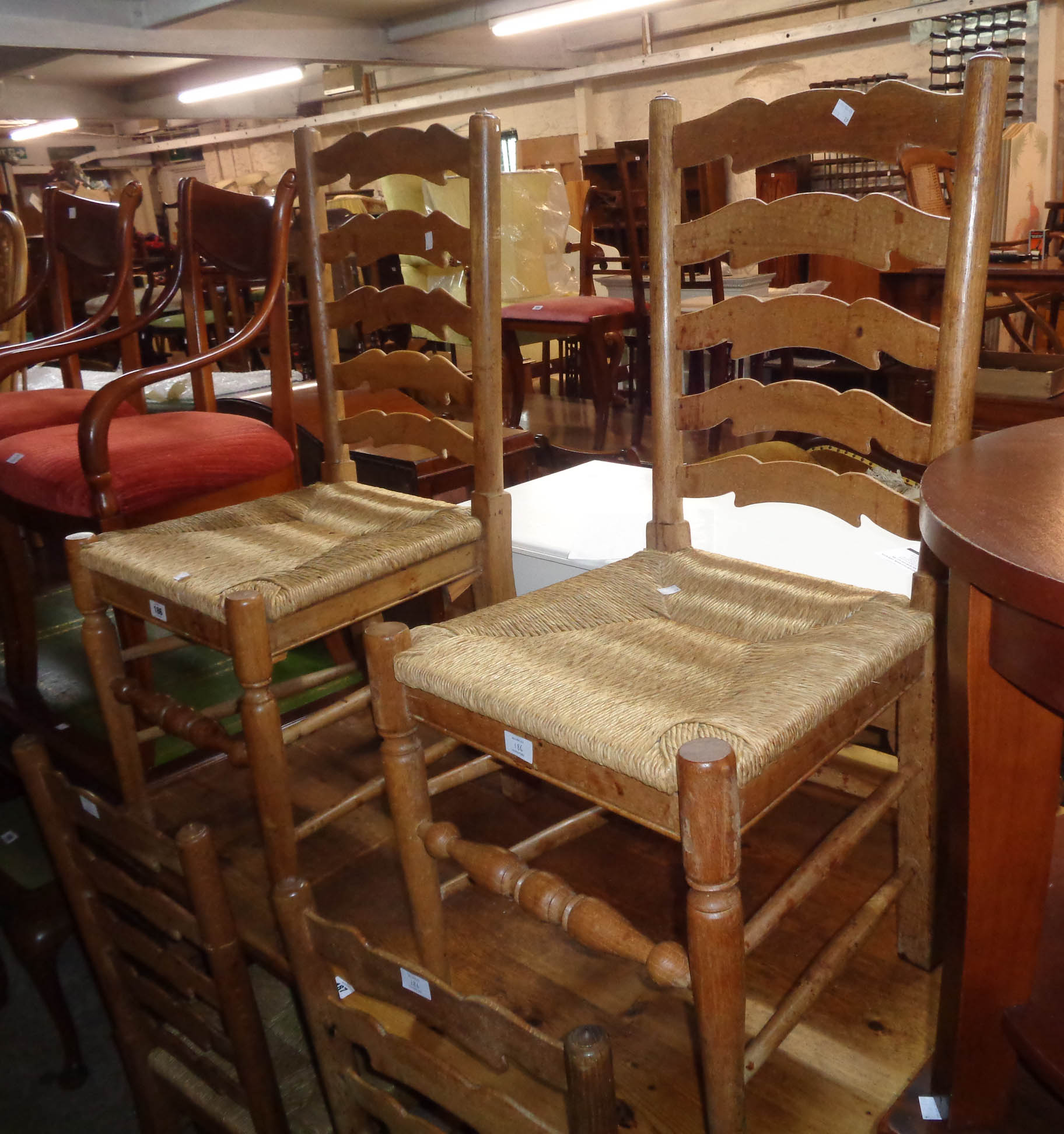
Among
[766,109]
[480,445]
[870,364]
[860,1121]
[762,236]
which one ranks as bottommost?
[860,1121]

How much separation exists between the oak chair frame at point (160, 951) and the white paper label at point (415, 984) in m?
0.27

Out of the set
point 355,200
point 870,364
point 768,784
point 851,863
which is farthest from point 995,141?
point 355,200

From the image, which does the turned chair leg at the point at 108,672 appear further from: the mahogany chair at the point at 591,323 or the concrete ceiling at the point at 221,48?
the concrete ceiling at the point at 221,48

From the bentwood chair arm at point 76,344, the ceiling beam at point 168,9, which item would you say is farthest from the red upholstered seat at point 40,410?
the ceiling beam at point 168,9

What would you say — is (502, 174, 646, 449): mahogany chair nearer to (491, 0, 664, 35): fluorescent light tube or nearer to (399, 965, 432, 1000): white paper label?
(399, 965, 432, 1000): white paper label

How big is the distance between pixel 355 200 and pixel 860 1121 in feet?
17.3

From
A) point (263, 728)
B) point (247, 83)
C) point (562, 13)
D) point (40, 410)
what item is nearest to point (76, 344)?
point (40, 410)

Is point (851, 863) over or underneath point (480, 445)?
underneath

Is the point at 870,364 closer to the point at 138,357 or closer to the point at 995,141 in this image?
the point at 995,141

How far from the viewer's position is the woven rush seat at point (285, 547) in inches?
48.8

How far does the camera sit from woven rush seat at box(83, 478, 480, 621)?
1.24 meters

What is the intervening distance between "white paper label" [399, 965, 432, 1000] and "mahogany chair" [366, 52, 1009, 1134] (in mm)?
203

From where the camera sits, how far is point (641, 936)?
0.87 metres

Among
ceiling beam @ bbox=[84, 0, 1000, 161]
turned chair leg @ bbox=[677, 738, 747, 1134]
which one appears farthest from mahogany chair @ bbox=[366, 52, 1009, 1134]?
ceiling beam @ bbox=[84, 0, 1000, 161]
